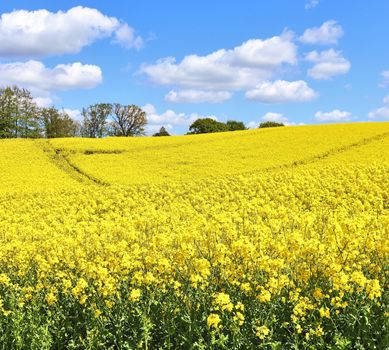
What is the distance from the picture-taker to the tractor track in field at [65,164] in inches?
1388

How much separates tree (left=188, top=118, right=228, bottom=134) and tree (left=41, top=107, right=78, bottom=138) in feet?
88.0

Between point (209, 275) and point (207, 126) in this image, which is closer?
point (209, 275)

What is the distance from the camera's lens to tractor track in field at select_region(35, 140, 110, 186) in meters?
35.2

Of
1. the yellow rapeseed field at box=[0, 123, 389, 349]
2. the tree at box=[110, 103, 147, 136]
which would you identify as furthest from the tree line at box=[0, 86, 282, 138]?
the yellow rapeseed field at box=[0, 123, 389, 349]

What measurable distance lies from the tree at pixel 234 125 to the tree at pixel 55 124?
1310 inches

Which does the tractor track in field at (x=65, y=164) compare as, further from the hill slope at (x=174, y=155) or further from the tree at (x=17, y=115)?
the tree at (x=17, y=115)

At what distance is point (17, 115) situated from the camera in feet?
279

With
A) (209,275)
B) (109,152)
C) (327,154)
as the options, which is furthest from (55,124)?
(209,275)

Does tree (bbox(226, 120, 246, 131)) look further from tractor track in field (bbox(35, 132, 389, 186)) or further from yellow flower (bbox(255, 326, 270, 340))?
yellow flower (bbox(255, 326, 270, 340))

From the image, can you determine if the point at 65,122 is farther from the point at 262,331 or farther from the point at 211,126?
the point at 262,331

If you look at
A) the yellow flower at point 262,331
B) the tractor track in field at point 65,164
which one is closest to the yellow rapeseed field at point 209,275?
the yellow flower at point 262,331

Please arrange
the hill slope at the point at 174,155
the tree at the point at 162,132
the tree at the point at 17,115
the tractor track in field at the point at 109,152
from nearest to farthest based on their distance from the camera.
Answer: the hill slope at the point at 174,155
the tractor track in field at the point at 109,152
the tree at the point at 17,115
the tree at the point at 162,132

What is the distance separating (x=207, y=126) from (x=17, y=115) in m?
35.4

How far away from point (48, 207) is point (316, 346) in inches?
851
